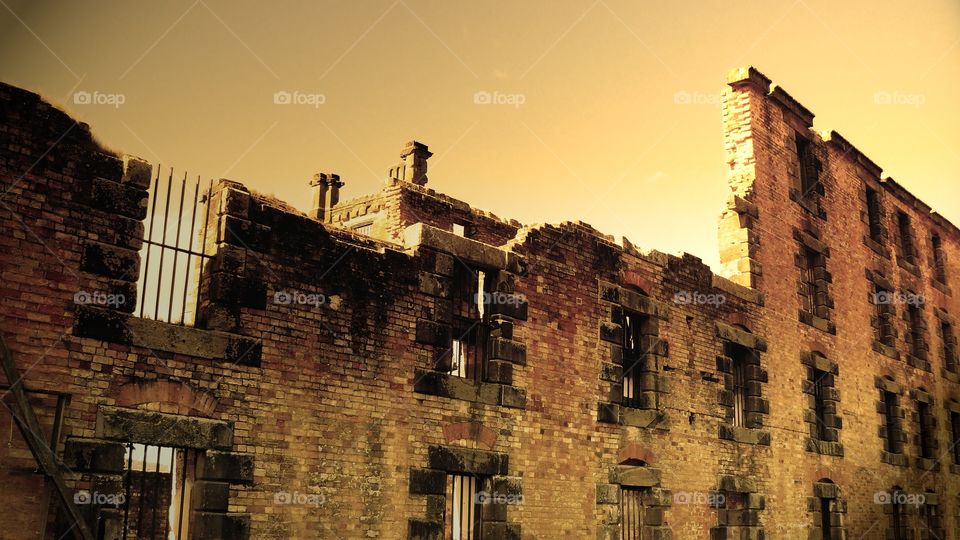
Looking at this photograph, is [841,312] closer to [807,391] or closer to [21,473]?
[807,391]

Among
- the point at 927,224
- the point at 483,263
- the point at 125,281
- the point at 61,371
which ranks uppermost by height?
the point at 927,224

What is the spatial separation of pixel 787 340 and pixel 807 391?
146cm

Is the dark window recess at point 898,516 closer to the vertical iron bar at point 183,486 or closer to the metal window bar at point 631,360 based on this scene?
the metal window bar at point 631,360

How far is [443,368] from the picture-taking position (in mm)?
12484

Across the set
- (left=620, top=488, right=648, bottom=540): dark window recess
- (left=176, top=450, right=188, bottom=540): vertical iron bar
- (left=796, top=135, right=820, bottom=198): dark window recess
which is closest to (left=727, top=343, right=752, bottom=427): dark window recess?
(left=620, top=488, right=648, bottom=540): dark window recess

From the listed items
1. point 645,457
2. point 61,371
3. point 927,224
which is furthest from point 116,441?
point 927,224

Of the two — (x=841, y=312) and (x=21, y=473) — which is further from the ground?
(x=841, y=312)

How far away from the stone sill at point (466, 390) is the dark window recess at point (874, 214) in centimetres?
1616

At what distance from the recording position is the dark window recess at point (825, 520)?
1975 centimetres

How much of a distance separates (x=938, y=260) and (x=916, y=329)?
3918 mm

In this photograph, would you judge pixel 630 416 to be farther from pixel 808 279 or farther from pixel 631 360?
pixel 808 279

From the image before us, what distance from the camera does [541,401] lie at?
13664 mm
